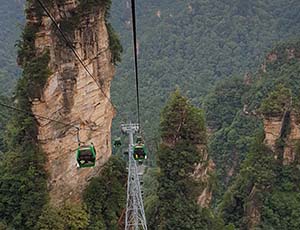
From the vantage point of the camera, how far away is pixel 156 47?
100188mm

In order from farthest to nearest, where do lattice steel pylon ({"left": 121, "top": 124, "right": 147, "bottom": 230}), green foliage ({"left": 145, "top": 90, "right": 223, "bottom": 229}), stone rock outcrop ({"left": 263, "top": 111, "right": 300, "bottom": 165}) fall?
stone rock outcrop ({"left": 263, "top": 111, "right": 300, "bottom": 165})
green foliage ({"left": 145, "top": 90, "right": 223, "bottom": 229})
lattice steel pylon ({"left": 121, "top": 124, "right": 147, "bottom": 230})

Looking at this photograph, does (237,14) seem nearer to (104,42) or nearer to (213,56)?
(213,56)

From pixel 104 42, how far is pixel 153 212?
33.0ft

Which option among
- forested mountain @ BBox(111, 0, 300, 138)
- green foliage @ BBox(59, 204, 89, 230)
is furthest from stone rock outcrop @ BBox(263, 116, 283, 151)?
forested mountain @ BBox(111, 0, 300, 138)

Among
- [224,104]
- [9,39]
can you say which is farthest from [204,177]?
[9,39]

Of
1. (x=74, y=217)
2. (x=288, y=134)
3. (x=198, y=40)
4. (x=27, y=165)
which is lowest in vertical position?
(x=74, y=217)

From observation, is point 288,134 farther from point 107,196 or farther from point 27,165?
point 27,165

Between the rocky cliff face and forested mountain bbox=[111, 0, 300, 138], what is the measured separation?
5202 centimetres

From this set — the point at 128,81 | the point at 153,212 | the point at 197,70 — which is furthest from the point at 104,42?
the point at 197,70

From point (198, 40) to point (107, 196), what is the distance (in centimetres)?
8052

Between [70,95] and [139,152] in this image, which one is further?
[70,95]

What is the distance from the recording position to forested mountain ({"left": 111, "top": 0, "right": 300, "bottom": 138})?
278 ft

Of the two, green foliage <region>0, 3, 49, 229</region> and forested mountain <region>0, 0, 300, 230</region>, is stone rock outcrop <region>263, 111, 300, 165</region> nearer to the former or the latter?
forested mountain <region>0, 0, 300, 230</region>

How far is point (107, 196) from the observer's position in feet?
77.8
